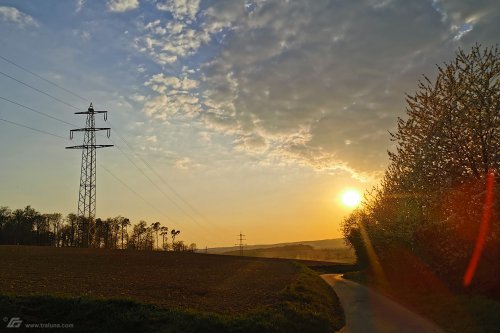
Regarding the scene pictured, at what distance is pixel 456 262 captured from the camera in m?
23.3

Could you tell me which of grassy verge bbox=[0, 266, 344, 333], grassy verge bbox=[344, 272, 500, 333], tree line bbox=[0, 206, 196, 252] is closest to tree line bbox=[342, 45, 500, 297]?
grassy verge bbox=[344, 272, 500, 333]

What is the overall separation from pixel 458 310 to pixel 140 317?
14047 mm

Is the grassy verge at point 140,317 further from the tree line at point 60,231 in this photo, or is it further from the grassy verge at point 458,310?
the tree line at point 60,231

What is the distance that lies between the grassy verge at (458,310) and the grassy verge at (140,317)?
4.84m

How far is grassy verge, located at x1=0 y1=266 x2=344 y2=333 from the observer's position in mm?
15117

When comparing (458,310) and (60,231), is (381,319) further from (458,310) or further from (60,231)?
(60,231)

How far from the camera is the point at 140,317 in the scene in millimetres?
15961

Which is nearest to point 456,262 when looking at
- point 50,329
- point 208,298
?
point 208,298

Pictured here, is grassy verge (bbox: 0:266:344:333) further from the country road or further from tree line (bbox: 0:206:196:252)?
tree line (bbox: 0:206:196:252)

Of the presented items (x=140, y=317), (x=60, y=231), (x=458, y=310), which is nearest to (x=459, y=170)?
(x=458, y=310)

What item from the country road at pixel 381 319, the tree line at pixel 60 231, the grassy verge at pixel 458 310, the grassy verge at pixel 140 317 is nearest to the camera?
the grassy verge at pixel 140 317

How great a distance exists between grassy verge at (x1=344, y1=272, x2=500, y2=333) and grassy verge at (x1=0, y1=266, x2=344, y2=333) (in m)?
4.84

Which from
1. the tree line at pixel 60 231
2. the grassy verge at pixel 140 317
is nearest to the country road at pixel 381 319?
the grassy verge at pixel 140 317

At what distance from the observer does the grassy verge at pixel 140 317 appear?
49.6 feet
